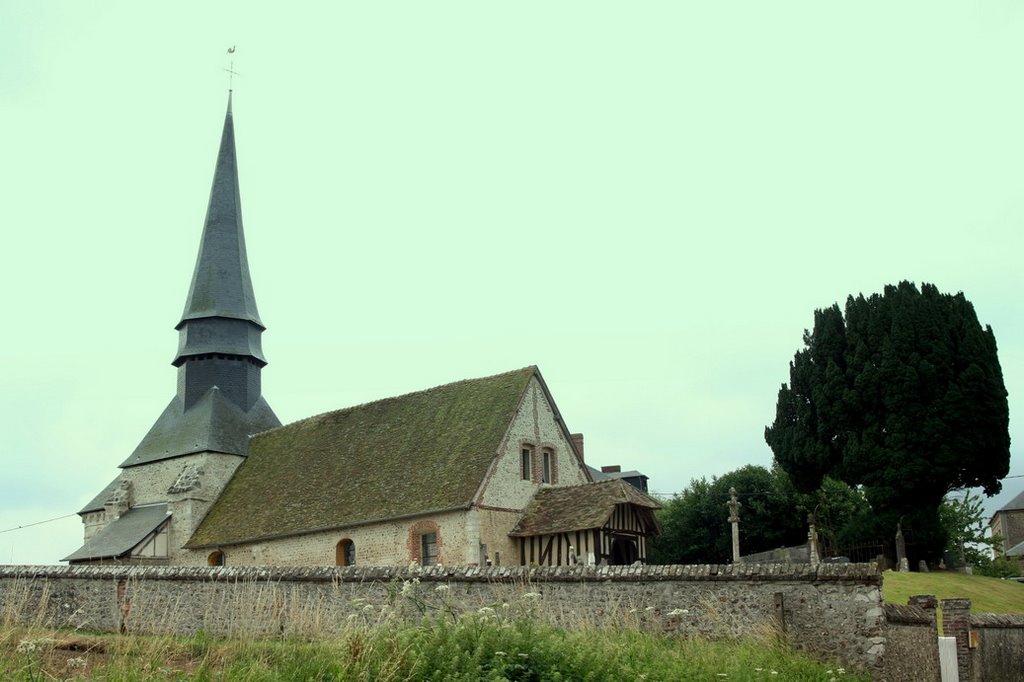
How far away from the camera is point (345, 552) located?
87.2ft

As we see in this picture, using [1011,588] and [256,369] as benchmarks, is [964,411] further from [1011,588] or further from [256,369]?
[256,369]

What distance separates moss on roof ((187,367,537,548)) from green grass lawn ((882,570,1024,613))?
34.6 ft

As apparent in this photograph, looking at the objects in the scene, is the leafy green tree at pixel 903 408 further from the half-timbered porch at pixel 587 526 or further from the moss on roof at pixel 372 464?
the moss on roof at pixel 372 464

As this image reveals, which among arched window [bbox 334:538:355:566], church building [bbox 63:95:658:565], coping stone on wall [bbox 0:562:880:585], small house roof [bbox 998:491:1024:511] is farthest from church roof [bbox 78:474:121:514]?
small house roof [bbox 998:491:1024:511]

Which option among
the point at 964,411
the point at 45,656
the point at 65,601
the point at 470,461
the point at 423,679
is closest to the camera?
the point at 423,679

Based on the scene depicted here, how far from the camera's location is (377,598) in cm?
1227

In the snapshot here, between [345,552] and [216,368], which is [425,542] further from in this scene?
[216,368]

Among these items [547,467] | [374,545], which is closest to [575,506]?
[547,467]

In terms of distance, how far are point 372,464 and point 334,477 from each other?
1.32 metres

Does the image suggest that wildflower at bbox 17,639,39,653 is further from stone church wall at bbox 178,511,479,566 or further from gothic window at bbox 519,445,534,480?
gothic window at bbox 519,445,534,480

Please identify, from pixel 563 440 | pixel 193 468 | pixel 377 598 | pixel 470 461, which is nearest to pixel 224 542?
pixel 193 468

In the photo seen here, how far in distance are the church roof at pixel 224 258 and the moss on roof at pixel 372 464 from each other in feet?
19.4

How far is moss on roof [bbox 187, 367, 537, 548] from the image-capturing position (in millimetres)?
Answer: 25656

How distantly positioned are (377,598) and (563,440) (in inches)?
652
